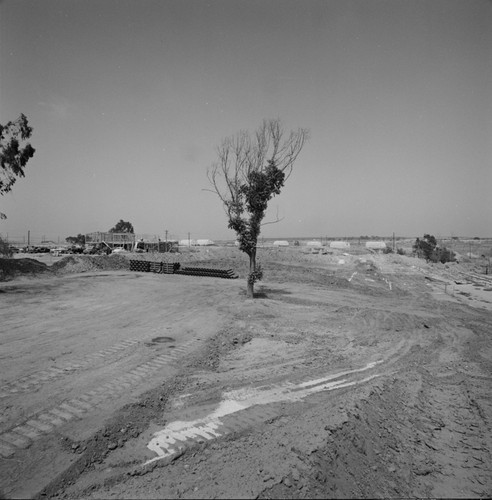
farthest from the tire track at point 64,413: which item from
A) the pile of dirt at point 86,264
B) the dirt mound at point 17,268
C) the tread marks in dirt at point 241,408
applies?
the pile of dirt at point 86,264

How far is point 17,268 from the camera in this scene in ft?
82.4

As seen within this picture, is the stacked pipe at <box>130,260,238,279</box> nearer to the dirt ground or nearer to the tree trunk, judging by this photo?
the tree trunk

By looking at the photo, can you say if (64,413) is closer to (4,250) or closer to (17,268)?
(17,268)

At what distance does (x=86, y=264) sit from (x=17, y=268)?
23.5 feet

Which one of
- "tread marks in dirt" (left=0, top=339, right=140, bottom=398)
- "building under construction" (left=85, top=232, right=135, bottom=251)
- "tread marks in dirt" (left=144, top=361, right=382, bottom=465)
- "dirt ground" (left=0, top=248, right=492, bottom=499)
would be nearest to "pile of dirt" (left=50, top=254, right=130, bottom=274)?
"dirt ground" (left=0, top=248, right=492, bottom=499)

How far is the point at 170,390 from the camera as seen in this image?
6.36 meters

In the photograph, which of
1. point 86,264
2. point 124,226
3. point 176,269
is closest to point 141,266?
point 176,269

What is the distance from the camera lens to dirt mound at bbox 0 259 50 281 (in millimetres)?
23872

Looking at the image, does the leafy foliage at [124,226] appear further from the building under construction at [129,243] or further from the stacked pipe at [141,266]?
the stacked pipe at [141,266]

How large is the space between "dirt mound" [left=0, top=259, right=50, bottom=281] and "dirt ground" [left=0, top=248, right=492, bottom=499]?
45.3ft

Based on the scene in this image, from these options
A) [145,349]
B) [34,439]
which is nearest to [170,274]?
[145,349]

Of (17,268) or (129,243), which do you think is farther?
(129,243)

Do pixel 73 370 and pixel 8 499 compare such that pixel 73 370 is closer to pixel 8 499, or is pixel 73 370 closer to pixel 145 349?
pixel 145 349

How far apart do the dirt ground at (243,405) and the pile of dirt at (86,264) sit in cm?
1813
